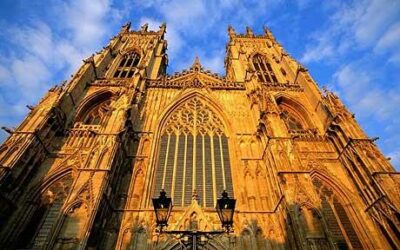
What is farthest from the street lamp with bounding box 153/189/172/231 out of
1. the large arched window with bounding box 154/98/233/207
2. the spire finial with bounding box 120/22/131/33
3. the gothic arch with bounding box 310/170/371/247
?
the spire finial with bounding box 120/22/131/33

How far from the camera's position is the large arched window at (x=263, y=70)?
23.6m

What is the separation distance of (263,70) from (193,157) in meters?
14.3

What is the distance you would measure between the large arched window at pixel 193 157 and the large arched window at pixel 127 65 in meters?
8.22

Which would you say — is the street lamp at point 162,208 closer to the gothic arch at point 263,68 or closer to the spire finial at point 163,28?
the gothic arch at point 263,68

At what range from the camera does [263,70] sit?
2528 cm

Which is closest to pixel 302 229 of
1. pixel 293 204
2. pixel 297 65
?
pixel 293 204

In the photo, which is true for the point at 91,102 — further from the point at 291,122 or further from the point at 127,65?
the point at 291,122

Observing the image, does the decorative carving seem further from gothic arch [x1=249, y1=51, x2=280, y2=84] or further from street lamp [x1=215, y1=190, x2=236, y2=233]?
street lamp [x1=215, y1=190, x2=236, y2=233]

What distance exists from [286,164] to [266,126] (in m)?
2.73

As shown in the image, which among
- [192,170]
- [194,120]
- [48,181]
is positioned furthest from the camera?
[194,120]

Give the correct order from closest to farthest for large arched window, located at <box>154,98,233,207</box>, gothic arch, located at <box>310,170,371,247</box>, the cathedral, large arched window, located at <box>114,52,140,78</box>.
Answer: the cathedral, gothic arch, located at <box>310,170,371,247</box>, large arched window, located at <box>154,98,233,207</box>, large arched window, located at <box>114,52,140,78</box>

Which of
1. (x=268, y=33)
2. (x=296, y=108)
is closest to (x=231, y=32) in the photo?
(x=268, y=33)

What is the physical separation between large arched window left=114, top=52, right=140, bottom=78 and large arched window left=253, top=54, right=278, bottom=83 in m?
11.9

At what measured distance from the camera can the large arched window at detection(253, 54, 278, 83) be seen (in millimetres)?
23581
